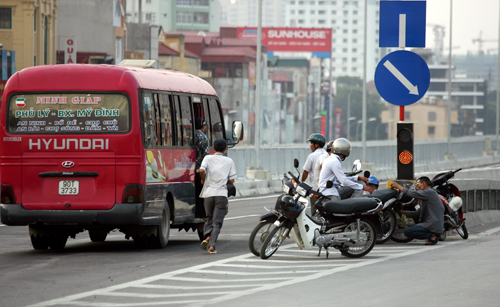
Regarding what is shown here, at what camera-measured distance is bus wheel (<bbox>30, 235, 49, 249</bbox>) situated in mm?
13367

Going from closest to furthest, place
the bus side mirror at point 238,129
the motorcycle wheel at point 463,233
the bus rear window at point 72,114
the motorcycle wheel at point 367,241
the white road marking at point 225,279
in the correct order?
the white road marking at point 225,279 → the motorcycle wheel at point 367,241 → the bus rear window at point 72,114 → the motorcycle wheel at point 463,233 → the bus side mirror at point 238,129

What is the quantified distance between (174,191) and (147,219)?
1185mm

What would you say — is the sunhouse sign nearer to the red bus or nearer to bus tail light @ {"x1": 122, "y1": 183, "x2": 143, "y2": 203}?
the red bus

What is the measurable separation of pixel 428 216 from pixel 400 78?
228cm

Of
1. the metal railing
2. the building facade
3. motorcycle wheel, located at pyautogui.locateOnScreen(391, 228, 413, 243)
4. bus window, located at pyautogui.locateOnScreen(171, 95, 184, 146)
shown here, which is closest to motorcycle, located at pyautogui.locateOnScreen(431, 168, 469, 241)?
motorcycle wheel, located at pyautogui.locateOnScreen(391, 228, 413, 243)

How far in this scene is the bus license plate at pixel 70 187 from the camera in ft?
40.5

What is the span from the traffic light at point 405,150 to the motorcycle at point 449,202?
27.4 inches

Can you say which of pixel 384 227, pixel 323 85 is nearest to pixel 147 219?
pixel 384 227

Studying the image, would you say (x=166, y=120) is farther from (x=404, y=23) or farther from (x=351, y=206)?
(x=404, y=23)

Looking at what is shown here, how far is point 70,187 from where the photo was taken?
12359 mm

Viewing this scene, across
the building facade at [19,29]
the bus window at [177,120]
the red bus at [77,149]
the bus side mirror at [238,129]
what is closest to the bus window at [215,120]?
the bus side mirror at [238,129]

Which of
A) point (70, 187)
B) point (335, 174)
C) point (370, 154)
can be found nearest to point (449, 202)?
point (335, 174)

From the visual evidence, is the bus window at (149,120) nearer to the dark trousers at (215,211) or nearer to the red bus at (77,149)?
the red bus at (77,149)

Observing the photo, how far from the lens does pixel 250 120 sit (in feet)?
327
